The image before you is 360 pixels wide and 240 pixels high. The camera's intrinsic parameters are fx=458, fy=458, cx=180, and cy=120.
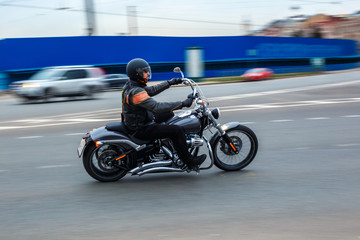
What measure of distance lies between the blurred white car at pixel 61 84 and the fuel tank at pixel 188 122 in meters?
14.9

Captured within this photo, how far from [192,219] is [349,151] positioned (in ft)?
13.3

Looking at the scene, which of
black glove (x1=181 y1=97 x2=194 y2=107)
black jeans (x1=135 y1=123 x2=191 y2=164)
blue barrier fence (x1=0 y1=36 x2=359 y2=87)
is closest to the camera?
black glove (x1=181 y1=97 x2=194 y2=107)

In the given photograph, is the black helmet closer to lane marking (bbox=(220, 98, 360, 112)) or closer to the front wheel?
the front wheel

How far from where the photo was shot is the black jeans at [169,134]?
18.4 feet

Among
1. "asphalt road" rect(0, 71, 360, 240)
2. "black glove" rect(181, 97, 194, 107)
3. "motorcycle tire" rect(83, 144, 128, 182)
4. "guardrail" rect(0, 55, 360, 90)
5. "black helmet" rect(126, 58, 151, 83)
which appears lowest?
"asphalt road" rect(0, 71, 360, 240)

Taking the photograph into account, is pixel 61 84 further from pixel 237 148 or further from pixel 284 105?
pixel 237 148

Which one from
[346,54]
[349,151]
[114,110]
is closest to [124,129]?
[349,151]

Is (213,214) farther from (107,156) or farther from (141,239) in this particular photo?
(107,156)

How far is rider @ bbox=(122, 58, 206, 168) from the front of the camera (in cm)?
545

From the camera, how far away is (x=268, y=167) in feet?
21.2

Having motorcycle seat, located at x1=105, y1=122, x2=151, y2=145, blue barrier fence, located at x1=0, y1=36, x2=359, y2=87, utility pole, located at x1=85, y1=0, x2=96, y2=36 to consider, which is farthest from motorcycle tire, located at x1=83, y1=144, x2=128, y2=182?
utility pole, located at x1=85, y1=0, x2=96, y2=36

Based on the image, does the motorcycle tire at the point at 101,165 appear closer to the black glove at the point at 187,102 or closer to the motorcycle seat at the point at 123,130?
the motorcycle seat at the point at 123,130

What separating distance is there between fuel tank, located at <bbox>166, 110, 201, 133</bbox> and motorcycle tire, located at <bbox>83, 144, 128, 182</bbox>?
79cm

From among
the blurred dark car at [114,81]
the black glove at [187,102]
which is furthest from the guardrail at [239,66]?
the black glove at [187,102]
